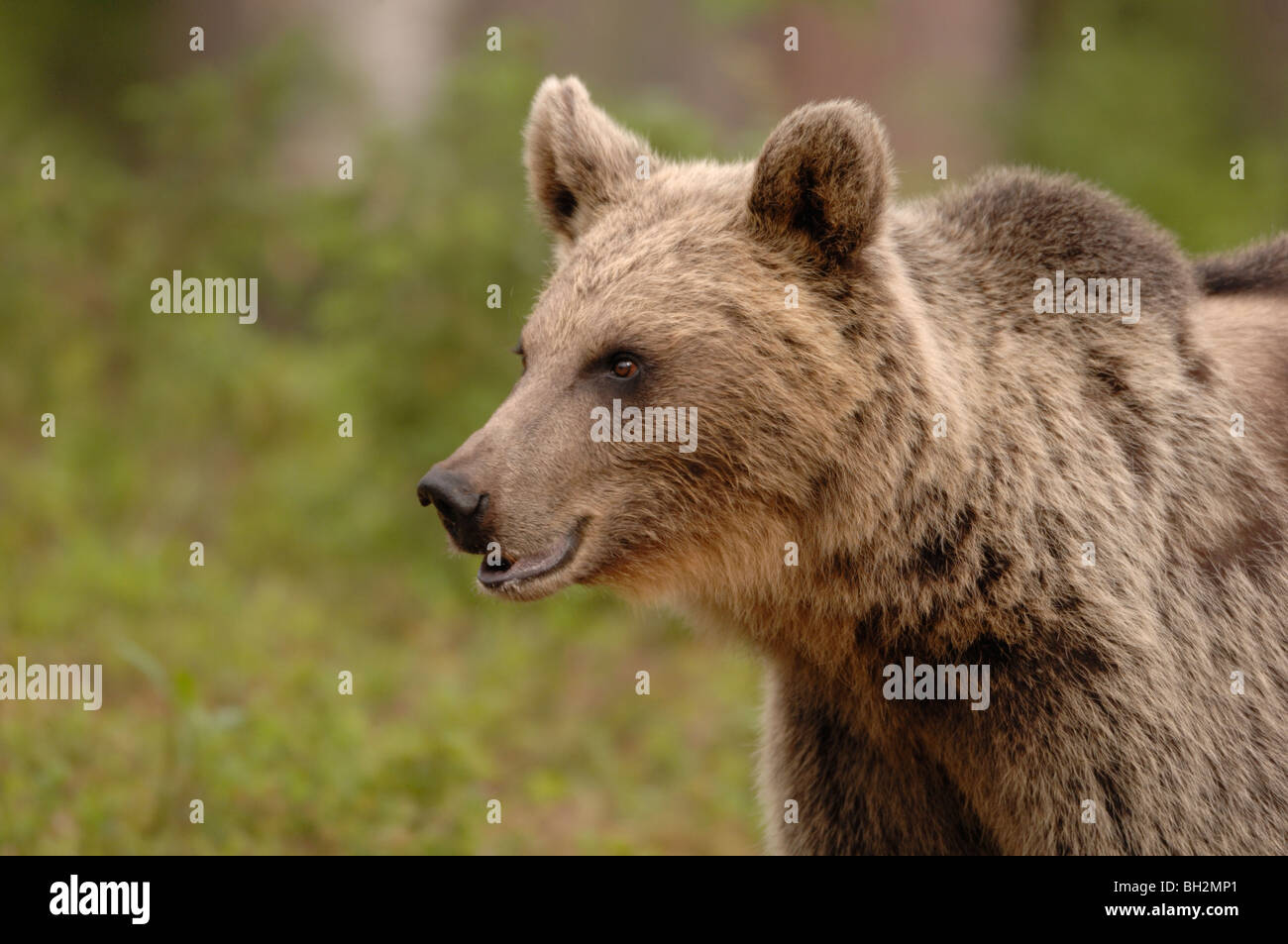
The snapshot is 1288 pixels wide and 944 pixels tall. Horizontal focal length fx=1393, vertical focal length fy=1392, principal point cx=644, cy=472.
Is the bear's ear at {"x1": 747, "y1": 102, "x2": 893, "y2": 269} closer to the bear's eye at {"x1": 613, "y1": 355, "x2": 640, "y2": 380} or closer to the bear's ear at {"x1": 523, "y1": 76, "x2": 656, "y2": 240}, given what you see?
the bear's eye at {"x1": 613, "y1": 355, "x2": 640, "y2": 380}

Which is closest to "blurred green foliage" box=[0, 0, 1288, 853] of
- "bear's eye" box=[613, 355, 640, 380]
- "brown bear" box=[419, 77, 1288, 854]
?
"brown bear" box=[419, 77, 1288, 854]

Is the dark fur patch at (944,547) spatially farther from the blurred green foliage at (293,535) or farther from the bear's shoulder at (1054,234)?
the blurred green foliage at (293,535)

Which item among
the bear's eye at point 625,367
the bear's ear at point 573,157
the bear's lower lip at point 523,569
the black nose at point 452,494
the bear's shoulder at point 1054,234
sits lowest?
the bear's lower lip at point 523,569

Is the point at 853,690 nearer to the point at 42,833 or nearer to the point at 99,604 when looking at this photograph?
the point at 42,833

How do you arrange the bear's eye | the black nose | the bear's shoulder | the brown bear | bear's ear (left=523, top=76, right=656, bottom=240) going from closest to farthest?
the black nose < the brown bear < the bear's eye < the bear's shoulder < bear's ear (left=523, top=76, right=656, bottom=240)

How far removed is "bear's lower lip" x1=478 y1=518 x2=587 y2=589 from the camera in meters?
4.34

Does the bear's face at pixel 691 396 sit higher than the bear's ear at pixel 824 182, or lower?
lower

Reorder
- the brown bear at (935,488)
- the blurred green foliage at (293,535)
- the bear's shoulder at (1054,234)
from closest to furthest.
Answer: the brown bear at (935,488) → the bear's shoulder at (1054,234) → the blurred green foliage at (293,535)

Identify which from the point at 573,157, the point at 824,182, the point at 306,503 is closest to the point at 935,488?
the point at 824,182

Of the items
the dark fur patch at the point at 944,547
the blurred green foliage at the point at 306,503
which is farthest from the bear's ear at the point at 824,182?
the blurred green foliage at the point at 306,503

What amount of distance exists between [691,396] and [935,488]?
0.82 metres

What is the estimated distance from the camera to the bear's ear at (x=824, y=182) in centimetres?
431

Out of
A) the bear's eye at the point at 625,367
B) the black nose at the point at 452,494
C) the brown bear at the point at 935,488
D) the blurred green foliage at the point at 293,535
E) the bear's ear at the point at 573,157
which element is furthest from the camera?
the blurred green foliage at the point at 293,535
